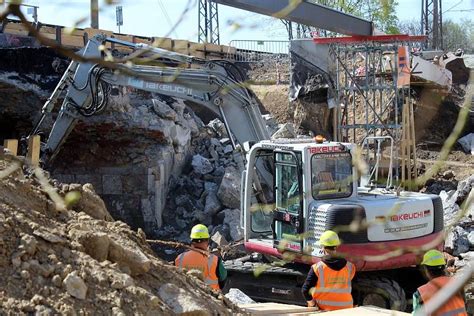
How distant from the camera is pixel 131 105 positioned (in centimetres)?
1764

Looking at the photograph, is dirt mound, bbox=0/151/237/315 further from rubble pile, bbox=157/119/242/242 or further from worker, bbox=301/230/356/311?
rubble pile, bbox=157/119/242/242

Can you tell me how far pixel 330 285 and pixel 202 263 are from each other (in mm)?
1174

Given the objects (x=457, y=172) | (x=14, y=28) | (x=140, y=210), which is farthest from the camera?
(x=14, y=28)

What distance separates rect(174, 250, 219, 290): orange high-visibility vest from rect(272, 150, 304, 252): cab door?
82.7 inches

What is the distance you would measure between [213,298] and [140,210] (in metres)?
11.0

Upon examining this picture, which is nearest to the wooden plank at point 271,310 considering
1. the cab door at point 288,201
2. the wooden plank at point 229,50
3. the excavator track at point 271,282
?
the cab door at point 288,201

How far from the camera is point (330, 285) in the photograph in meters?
6.57

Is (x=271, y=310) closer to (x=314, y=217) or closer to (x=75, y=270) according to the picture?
(x=75, y=270)

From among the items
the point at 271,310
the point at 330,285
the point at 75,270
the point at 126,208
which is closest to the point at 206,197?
the point at 126,208

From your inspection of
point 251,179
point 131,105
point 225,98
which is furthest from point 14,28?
point 251,179

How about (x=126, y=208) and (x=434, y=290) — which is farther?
(x=126, y=208)

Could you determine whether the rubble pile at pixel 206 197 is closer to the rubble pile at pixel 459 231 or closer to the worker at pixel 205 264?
the rubble pile at pixel 459 231

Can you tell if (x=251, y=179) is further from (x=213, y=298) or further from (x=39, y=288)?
(x=39, y=288)

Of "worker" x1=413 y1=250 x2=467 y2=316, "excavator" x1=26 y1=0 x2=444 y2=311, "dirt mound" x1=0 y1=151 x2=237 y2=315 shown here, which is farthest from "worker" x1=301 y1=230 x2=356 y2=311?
"dirt mound" x1=0 y1=151 x2=237 y2=315
